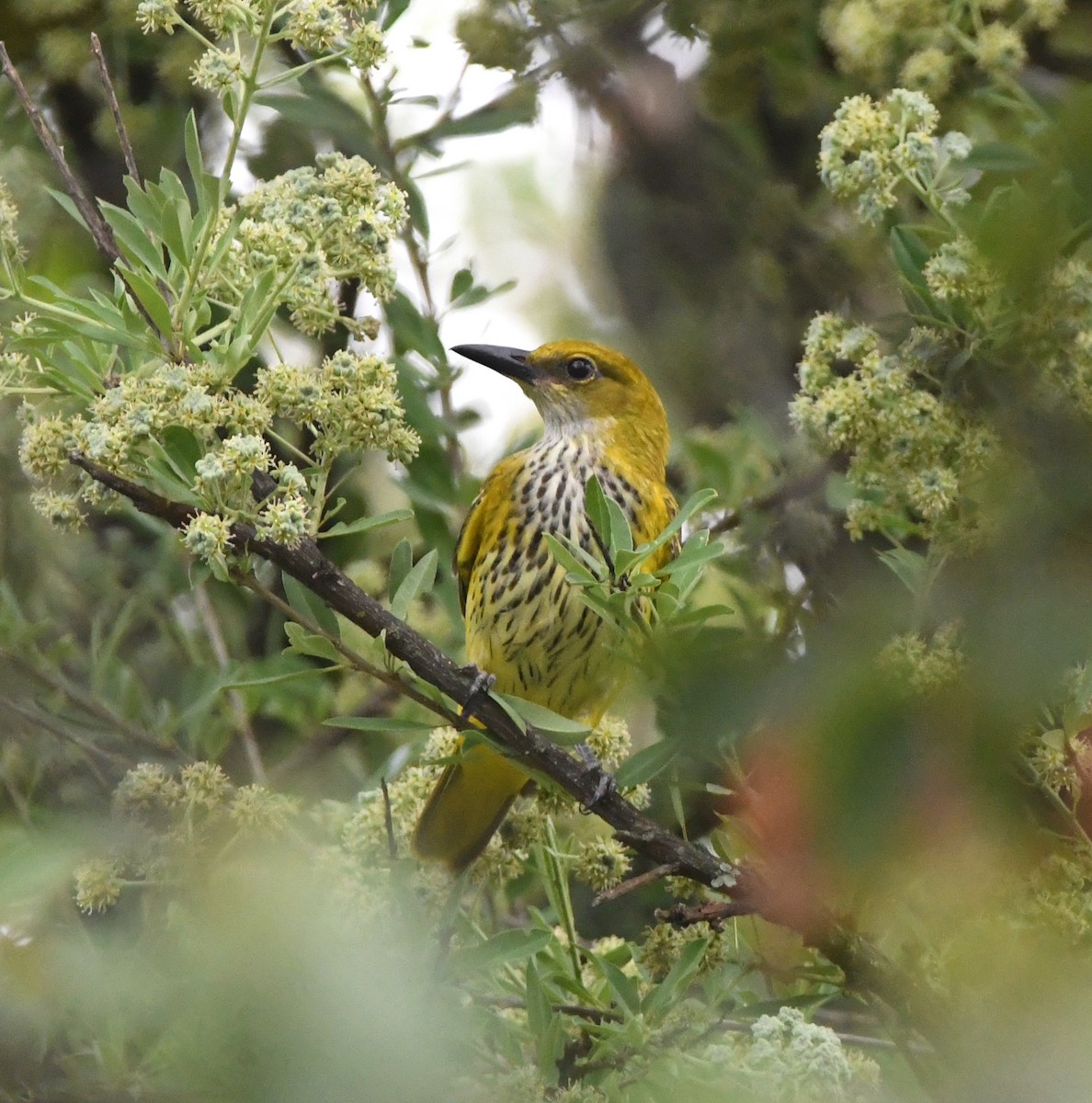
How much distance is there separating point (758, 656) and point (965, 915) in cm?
25

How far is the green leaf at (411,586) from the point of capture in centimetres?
206

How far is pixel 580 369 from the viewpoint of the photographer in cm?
394

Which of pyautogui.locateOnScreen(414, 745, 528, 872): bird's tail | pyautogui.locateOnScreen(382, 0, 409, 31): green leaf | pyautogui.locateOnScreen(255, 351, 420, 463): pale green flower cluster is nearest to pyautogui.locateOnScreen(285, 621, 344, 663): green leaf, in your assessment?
pyautogui.locateOnScreen(255, 351, 420, 463): pale green flower cluster

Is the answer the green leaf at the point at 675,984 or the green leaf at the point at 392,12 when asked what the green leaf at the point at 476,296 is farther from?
the green leaf at the point at 675,984

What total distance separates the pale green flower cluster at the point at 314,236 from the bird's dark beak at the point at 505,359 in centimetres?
152

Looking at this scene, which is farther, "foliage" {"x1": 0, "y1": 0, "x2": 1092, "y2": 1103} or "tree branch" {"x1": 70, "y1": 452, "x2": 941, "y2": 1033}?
"tree branch" {"x1": 70, "y1": 452, "x2": 941, "y2": 1033}

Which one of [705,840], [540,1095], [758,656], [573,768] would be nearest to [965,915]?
[758,656]

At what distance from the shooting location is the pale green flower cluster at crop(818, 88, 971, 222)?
6.50ft

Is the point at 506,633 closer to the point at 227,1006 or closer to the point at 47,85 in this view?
the point at 47,85

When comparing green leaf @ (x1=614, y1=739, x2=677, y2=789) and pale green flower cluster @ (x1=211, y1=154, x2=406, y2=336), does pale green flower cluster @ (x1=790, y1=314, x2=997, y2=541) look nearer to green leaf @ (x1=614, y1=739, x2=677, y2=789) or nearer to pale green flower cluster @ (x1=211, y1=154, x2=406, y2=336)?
green leaf @ (x1=614, y1=739, x2=677, y2=789)

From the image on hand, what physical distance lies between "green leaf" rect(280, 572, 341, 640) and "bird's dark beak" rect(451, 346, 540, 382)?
158 cm

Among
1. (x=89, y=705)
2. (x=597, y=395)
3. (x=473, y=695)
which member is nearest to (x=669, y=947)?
(x=473, y=695)

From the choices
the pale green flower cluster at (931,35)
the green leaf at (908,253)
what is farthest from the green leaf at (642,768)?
the pale green flower cluster at (931,35)

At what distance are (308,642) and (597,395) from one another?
206cm
